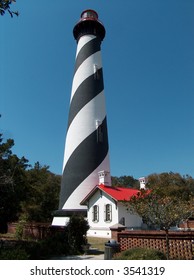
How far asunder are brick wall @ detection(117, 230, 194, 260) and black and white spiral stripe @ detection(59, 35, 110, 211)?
34.8 feet

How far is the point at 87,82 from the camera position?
23.5 meters

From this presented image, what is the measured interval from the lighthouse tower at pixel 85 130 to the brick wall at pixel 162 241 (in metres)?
9.66

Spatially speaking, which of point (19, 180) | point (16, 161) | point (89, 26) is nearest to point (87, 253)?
point (19, 180)

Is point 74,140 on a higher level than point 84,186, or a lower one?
higher

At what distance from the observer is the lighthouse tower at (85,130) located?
2131 centimetres

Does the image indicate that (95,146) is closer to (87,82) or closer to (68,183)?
(68,183)

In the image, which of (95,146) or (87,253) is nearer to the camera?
(87,253)
